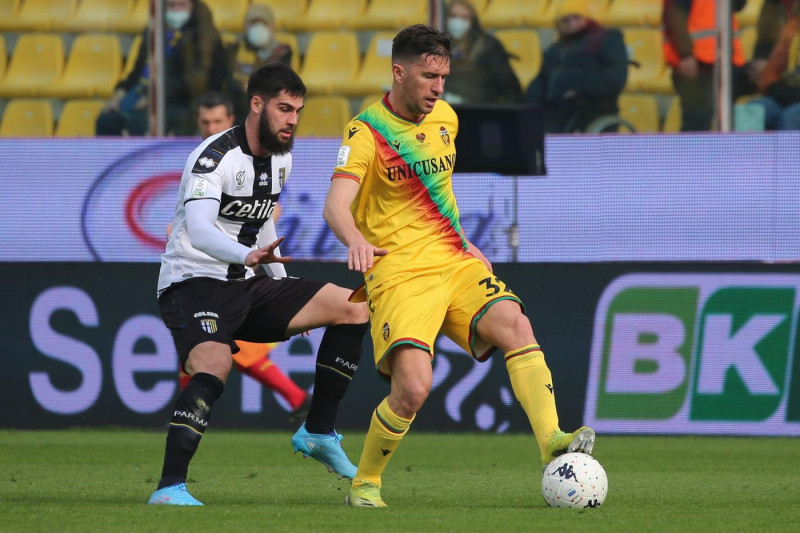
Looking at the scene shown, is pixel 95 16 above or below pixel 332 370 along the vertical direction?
above

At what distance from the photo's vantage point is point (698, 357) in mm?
9680

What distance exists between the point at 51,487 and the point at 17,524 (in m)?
1.53

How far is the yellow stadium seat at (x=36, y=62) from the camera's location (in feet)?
39.9

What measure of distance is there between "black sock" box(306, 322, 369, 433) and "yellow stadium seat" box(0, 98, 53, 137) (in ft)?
21.0

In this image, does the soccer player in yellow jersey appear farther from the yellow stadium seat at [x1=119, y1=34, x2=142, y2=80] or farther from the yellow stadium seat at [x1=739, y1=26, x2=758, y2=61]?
the yellow stadium seat at [x1=119, y1=34, x2=142, y2=80]

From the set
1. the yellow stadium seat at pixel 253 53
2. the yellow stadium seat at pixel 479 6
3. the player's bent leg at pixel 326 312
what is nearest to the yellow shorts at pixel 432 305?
the player's bent leg at pixel 326 312

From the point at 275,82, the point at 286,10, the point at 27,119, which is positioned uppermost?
the point at 286,10

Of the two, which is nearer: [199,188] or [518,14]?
[199,188]

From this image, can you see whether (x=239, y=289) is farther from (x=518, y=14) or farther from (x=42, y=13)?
(x=42, y=13)

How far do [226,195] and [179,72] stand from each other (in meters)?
5.90

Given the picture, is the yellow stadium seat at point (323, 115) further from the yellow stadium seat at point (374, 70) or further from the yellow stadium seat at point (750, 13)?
the yellow stadium seat at point (750, 13)

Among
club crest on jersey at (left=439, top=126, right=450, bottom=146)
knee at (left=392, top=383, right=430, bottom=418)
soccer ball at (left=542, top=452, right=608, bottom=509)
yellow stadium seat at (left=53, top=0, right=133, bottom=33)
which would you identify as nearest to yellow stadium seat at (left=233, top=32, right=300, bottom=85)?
yellow stadium seat at (left=53, top=0, right=133, bottom=33)

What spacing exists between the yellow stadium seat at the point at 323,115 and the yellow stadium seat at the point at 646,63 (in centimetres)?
248

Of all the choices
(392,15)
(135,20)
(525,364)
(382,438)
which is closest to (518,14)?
(392,15)
